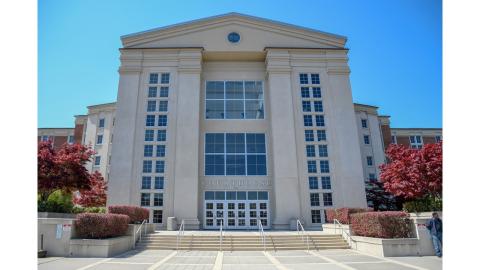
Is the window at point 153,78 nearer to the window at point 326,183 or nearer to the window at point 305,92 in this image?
the window at point 305,92

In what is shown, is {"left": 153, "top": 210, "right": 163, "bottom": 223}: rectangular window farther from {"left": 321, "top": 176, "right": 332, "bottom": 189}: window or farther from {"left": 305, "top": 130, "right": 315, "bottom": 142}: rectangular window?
{"left": 305, "top": 130, "right": 315, "bottom": 142}: rectangular window

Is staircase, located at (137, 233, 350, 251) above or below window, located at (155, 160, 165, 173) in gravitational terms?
below

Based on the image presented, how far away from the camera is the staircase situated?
15.9m

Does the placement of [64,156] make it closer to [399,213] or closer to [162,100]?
[162,100]

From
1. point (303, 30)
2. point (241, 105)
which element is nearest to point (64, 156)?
point (241, 105)

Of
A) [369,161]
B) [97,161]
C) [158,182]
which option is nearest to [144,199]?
[158,182]

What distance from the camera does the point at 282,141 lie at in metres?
27.6

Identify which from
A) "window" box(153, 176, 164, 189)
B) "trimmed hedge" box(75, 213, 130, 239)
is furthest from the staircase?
"window" box(153, 176, 164, 189)

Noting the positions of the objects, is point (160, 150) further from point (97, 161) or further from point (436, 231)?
point (436, 231)

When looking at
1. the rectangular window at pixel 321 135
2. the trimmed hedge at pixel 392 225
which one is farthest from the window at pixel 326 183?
the trimmed hedge at pixel 392 225

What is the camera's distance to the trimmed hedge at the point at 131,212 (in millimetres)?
18189

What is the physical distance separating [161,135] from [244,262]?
61.5ft

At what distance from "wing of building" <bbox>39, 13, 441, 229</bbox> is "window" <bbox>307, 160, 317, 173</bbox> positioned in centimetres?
18

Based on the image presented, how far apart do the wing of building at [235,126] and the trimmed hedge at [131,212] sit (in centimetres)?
635
